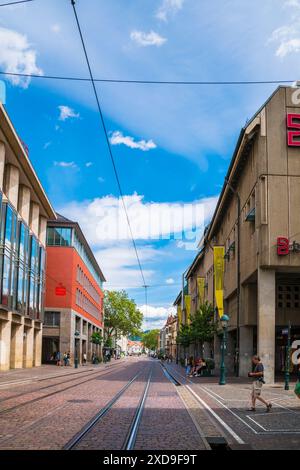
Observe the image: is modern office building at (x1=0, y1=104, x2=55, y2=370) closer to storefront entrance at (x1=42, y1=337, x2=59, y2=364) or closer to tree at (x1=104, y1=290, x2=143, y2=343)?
storefront entrance at (x1=42, y1=337, x2=59, y2=364)

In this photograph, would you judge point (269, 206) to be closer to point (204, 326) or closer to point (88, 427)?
point (204, 326)

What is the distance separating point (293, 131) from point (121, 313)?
104 meters

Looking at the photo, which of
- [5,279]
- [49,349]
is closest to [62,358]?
[49,349]

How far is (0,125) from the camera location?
37.6 meters

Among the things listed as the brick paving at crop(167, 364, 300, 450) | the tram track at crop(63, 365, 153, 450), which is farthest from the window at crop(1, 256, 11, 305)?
the tram track at crop(63, 365, 153, 450)

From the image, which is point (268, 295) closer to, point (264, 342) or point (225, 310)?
point (264, 342)

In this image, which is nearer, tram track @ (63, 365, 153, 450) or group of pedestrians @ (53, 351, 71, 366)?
tram track @ (63, 365, 153, 450)

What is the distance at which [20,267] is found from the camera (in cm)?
4559

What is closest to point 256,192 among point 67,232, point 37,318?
point 37,318

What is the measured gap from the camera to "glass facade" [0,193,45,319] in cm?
3972

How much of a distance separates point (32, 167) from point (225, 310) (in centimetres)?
2022

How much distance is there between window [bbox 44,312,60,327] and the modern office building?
10.4 metres

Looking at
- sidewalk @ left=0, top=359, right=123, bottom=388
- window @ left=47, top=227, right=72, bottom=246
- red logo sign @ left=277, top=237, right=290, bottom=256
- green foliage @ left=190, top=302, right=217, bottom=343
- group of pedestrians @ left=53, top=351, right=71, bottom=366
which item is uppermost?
window @ left=47, top=227, right=72, bottom=246

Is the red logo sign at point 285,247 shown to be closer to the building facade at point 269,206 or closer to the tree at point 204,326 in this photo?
the building facade at point 269,206
